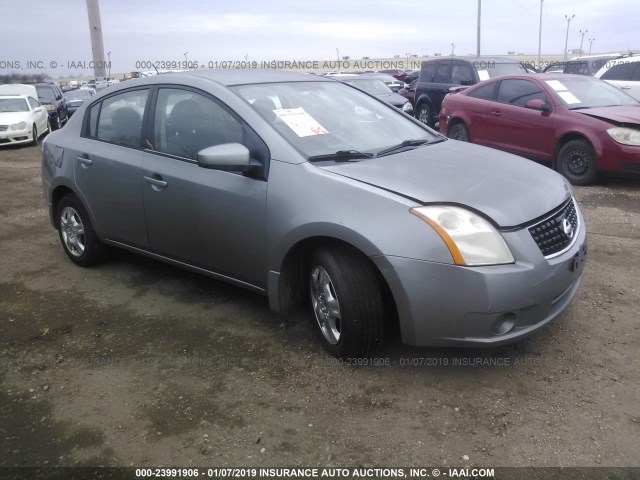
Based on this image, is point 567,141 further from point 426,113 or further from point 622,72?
point 426,113

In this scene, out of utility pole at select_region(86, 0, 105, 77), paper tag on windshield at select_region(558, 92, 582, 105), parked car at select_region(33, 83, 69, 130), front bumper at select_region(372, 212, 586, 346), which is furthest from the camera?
utility pole at select_region(86, 0, 105, 77)

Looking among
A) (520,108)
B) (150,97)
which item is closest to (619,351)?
(150,97)

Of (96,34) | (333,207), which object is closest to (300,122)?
(333,207)

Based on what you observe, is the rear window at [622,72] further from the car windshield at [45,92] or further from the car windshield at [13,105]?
the car windshield at [45,92]

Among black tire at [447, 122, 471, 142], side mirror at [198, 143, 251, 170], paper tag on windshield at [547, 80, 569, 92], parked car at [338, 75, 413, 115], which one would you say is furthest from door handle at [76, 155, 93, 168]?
parked car at [338, 75, 413, 115]

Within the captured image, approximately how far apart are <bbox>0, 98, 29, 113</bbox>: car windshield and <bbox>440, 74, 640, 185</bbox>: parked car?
1120cm

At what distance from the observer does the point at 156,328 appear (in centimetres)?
393

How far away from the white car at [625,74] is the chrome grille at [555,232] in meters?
8.98

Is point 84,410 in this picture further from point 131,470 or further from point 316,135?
point 316,135

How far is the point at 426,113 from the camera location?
46.7 ft

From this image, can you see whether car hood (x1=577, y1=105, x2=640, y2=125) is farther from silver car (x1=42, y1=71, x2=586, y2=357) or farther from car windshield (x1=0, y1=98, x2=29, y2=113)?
car windshield (x1=0, y1=98, x2=29, y2=113)

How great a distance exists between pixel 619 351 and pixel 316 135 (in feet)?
7.13

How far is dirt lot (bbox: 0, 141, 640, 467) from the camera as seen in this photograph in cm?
267

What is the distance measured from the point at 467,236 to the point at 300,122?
137cm
